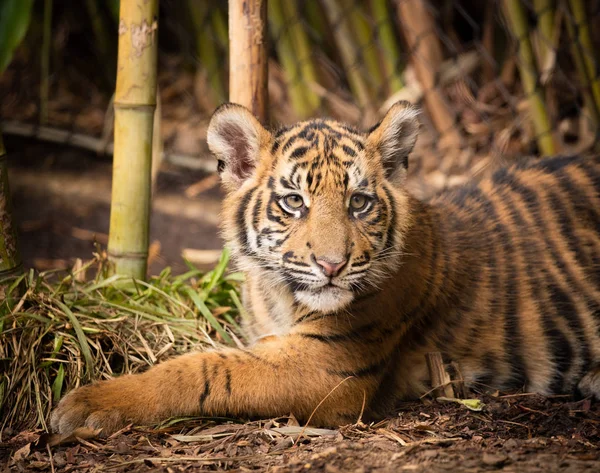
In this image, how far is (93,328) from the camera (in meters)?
3.54

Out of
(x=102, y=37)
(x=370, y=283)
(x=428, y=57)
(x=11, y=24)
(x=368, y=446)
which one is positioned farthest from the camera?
(x=102, y=37)

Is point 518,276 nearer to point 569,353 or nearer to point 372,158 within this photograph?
point 569,353

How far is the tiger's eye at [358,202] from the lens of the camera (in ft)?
10.7

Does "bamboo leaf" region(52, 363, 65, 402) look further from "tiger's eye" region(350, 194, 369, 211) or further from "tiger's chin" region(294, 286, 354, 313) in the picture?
"tiger's eye" region(350, 194, 369, 211)

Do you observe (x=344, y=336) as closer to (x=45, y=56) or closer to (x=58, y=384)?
(x=58, y=384)

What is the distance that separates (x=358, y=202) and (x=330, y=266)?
0.38 metres

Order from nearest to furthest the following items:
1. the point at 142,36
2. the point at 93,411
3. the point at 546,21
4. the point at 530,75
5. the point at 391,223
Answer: the point at 93,411, the point at 391,223, the point at 142,36, the point at 546,21, the point at 530,75

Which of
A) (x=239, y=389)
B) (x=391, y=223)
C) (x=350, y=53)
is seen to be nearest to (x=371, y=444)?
(x=239, y=389)

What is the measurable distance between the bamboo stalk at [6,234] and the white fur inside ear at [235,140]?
0.87 meters

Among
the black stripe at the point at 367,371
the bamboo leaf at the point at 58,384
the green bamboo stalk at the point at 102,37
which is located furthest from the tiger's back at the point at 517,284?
the green bamboo stalk at the point at 102,37

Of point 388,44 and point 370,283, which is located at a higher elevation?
point 388,44

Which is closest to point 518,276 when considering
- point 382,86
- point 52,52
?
point 382,86

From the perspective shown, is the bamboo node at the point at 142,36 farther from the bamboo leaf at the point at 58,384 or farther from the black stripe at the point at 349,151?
the bamboo leaf at the point at 58,384

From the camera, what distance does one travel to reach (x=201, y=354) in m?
3.32
